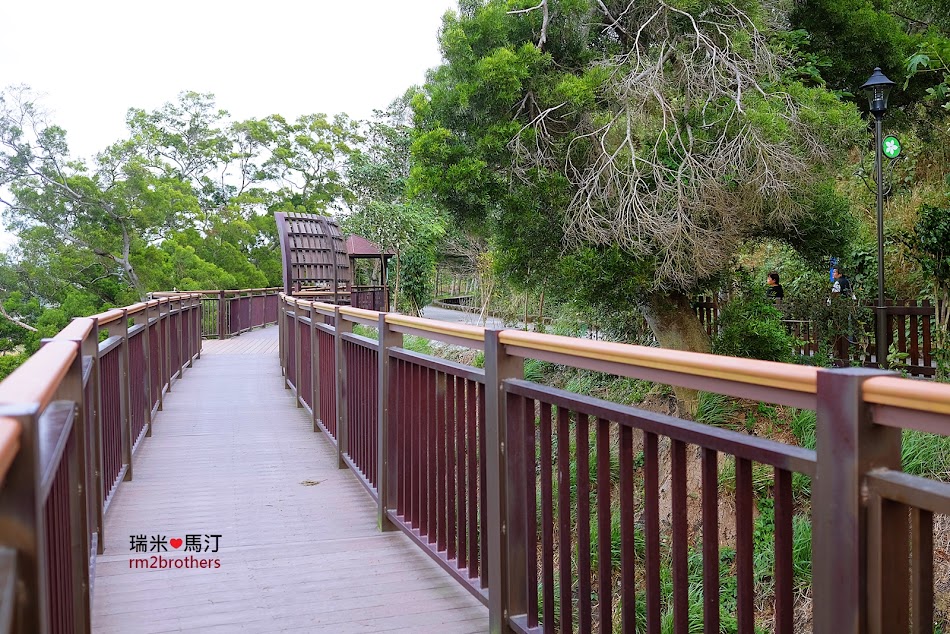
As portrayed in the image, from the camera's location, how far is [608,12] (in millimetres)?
8359

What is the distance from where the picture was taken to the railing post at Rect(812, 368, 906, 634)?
122 cm

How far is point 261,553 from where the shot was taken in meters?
3.64

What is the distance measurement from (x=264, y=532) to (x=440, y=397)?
4.73ft

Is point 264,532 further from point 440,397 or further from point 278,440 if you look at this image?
point 278,440

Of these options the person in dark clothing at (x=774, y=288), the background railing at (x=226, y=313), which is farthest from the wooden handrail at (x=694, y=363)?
the background railing at (x=226, y=313)

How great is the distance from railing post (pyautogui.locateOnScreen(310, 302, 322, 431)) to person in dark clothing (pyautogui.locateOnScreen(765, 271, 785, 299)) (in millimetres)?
7071

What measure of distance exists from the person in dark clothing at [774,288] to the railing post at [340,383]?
7.65 meters

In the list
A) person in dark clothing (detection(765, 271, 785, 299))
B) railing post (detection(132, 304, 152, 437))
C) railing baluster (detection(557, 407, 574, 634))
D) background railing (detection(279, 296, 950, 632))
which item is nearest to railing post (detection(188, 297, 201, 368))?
railing post (detection(132, 304, 152, 437))

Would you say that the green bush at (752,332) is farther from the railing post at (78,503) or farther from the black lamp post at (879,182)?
the railing post at (78,503)

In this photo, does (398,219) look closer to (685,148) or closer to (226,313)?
(226,313)

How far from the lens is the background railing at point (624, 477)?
121 cm

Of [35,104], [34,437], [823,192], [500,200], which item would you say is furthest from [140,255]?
[34,437]

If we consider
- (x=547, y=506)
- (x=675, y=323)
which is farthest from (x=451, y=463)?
(x=675, y=323)

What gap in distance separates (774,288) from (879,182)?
9.53 ft
